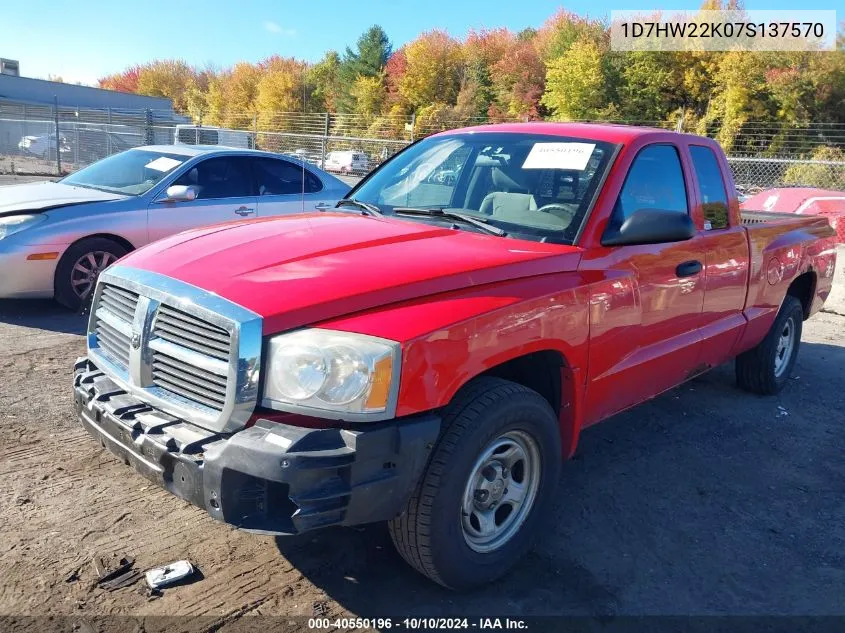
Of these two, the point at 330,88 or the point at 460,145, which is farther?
the point at 330,88

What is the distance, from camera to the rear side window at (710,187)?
4.26 meters

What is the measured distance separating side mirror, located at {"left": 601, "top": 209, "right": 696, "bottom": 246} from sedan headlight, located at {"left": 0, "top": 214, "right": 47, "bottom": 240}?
5.08 m

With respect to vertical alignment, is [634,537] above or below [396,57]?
below

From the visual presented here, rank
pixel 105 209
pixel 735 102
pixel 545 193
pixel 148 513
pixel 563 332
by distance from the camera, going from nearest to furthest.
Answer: pixel 563 332, pixel 148 513, pixel 545 193, pixel 105 209, pixel 735 102

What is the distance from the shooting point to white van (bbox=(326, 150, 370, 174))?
69.4ft

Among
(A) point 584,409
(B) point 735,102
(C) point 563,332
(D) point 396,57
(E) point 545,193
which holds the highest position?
(D) point 396,57

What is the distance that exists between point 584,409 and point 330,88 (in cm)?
6539

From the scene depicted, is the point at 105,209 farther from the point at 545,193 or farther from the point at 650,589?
the point at 650,589

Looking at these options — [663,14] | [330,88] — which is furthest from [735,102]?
[330,88]

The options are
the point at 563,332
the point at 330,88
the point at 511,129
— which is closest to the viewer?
the point at 563,332

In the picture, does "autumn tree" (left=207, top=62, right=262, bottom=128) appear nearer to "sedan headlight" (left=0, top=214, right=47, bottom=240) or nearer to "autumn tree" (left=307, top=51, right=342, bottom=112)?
"autumn tree" (left=307, top=51, right=342, bottom=112)

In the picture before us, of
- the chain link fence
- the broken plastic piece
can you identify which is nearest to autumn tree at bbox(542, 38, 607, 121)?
the chain link fence

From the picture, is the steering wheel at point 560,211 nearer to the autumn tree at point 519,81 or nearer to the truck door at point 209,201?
the truck door at point 209,201

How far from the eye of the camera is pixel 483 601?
2.79 m
